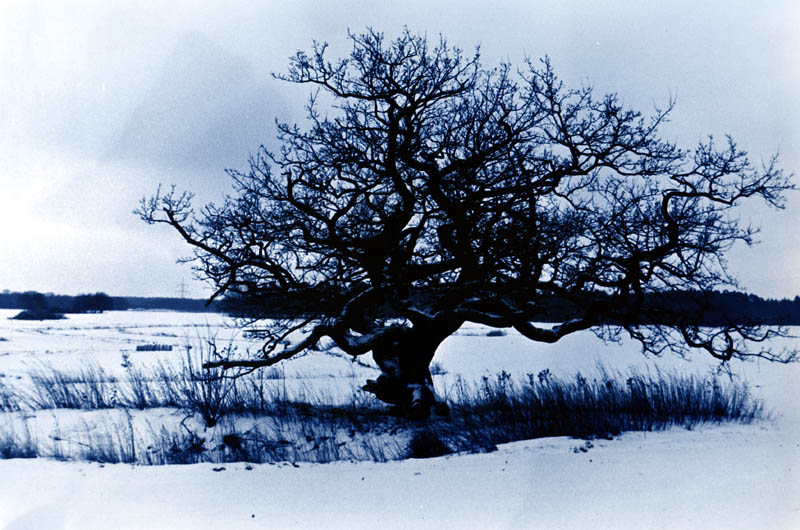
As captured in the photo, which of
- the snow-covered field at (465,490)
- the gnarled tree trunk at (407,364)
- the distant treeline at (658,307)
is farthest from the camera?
the gnarled tree trunk at (407,364)

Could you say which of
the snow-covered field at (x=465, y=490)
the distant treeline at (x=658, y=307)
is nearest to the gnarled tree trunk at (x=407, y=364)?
the distant treeline at (x=658, y=307)

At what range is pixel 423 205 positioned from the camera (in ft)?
25.0

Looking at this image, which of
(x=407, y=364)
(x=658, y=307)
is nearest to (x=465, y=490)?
(x=407, y=364)

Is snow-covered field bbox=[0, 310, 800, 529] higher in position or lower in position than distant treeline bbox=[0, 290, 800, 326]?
lower

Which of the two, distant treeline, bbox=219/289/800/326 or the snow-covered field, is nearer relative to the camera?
the snow-covered field

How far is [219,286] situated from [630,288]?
5.89m

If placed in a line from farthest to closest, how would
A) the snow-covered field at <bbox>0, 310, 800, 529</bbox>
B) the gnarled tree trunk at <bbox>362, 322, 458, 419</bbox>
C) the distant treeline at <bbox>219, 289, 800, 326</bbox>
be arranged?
1. the gnarled tree trunk at <bbox>362, 322, 458, 419</bbox>
2. the distant treeline at <bbox>219, 289, 800, 326</bbox>
3. the snow-covered field at <bbox>0, 310, 800, 529</bbox>

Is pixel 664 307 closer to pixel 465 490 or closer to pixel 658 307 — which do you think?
pixel 658 307

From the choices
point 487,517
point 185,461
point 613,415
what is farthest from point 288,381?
point 487,517

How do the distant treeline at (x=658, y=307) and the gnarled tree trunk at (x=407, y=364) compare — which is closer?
the distant treeline at (x=658, y=307)

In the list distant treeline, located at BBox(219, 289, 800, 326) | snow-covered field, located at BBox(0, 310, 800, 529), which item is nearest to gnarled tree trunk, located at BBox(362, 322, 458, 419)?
distant treeline, located at BBox(219, 289, 800, 326)

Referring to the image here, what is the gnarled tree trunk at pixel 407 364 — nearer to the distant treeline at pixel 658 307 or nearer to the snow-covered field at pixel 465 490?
the distant treeline at pixel 658 307

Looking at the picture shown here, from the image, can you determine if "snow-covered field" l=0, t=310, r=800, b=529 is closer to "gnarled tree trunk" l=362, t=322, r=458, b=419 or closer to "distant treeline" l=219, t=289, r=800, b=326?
"distant treeline" l=219, t=289, r=800, b=326

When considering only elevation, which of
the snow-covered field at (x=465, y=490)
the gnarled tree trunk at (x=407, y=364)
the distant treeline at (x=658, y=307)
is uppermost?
the distant treeline at (x=658, y=307)
